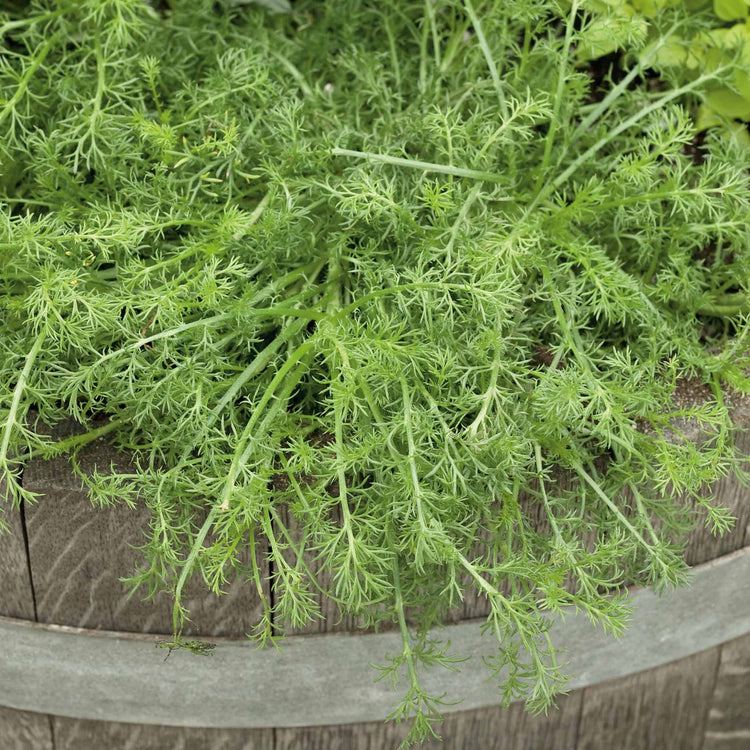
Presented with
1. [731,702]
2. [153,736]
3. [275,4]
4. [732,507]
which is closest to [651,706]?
[731,702]

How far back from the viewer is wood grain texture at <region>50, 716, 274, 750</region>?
1.21m

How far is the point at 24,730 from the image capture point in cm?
124

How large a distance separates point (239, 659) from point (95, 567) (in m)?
0.22

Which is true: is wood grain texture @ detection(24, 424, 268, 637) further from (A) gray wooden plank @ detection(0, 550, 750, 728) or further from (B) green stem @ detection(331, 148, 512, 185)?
(B) green stem @ detection(331, 148, 512, 185)

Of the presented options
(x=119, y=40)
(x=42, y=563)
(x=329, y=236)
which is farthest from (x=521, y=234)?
(x=42, y=563)

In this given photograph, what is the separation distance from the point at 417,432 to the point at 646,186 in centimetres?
47

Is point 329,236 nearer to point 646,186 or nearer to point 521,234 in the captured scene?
point 521,234

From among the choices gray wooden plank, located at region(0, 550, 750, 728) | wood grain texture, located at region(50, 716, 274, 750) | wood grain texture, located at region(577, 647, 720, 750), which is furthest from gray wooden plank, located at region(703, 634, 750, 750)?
wood grain texture, located at region(50, 716, 274, 750)

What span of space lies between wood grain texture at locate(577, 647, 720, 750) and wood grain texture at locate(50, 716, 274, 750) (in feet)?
1.58

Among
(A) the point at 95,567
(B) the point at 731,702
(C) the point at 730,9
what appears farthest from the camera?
(B) the point at 731,702

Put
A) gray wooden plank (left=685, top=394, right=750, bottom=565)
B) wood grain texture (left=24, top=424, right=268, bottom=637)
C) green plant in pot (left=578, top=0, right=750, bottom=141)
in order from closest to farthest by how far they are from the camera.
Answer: wood grain texture (left=24, top=424, right=268, bottom=637) → gray wooden plank (left=685, top=394, right=750, bottom=565) → green plant in pot (left=578, top=0, right=750, bottom=141)

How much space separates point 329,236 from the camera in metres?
1.17

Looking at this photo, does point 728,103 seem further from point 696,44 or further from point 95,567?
point 95,567

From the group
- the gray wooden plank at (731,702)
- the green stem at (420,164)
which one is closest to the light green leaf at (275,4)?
the green stem at (420,164)
